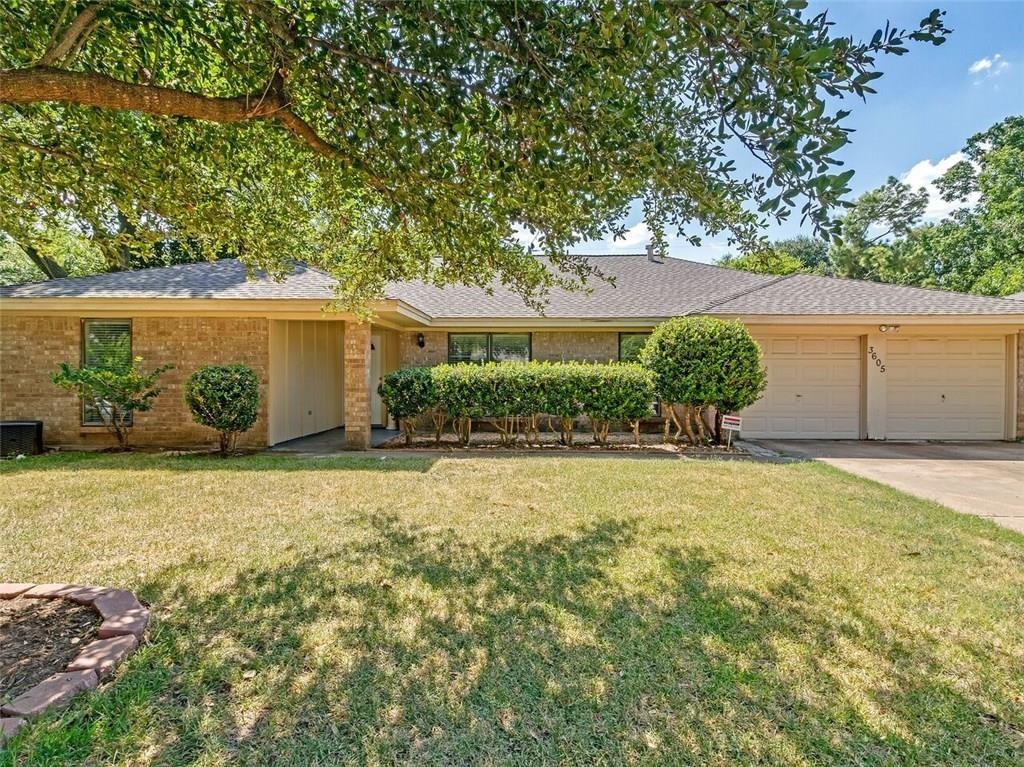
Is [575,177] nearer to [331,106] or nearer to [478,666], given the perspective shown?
[331,106]

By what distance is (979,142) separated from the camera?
23.0m

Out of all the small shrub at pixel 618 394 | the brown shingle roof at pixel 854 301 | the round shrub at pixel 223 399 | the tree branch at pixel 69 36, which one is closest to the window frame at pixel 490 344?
the small shrub at pixel 618 394

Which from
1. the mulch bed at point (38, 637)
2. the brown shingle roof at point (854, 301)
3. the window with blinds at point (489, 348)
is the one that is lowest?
the mulch bed at point (38, 637)

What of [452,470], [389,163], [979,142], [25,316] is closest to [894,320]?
[452,470]

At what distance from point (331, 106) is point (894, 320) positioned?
11.2 meters

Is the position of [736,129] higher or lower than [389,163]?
lower

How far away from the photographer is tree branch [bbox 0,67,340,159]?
2963 millimetres

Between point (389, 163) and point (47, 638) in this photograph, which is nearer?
point (47, 638)

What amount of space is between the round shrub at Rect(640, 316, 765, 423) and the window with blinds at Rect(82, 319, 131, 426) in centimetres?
1024

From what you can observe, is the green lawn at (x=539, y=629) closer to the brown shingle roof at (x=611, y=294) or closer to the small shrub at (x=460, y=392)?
the small shrub at (x=460, y=392)

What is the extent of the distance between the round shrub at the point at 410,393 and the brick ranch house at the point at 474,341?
0.51m

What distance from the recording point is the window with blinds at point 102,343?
31.2ft

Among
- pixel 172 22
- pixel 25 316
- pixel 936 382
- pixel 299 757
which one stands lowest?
pixel 299 757

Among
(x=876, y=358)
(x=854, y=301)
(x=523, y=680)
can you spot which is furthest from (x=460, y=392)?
(x=876, y=358)
